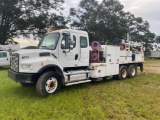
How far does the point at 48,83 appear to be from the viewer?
683 cm

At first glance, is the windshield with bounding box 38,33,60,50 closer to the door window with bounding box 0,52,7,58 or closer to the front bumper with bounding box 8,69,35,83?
the front bumper with bounding box 8,69,35,83

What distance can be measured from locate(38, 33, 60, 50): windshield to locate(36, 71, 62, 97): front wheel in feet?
3.88

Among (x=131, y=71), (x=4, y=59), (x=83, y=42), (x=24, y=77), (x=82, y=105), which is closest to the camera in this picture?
(x=82, y=105)

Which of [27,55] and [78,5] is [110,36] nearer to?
[78,5]

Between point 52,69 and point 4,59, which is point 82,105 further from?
point 4,59

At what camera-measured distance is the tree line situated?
2684 centimetres

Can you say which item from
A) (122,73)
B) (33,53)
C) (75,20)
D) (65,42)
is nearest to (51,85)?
(33,53)

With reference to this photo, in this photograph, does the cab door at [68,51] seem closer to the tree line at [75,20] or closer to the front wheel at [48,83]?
the front wheel at [48,83]

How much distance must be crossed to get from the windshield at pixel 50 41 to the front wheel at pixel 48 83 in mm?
1184

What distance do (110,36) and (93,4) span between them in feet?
30.3

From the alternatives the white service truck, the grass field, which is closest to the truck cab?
the white service truck

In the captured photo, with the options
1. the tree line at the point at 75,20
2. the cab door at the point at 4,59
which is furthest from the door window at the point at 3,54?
the tree line at the point at 75,20

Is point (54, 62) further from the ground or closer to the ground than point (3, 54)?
closer to the ground

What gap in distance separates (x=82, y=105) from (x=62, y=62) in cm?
222
